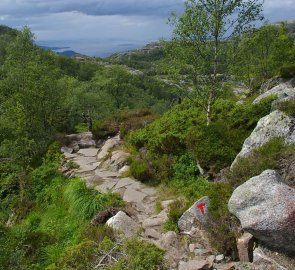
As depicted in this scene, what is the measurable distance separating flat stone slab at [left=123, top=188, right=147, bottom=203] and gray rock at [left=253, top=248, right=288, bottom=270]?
6.60 m

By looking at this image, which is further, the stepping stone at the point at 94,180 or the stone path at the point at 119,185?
the stepping stone at the point at 94,180

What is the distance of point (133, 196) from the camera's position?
615 inches

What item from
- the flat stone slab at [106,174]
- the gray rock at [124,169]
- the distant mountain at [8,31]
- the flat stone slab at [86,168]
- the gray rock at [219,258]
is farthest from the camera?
the distant mountain at [8,31]

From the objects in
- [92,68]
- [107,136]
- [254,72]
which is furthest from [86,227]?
[92,68]

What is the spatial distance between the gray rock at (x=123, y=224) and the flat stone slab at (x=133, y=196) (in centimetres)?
201

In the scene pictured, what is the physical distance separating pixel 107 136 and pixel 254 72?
2969 centimetres

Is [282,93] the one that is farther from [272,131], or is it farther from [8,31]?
[8,31]

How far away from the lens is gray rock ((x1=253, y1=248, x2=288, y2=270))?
8953mm

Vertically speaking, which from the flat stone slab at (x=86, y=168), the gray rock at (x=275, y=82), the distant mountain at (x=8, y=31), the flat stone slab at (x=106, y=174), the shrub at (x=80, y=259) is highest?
the distant mountain at (x=8, y=31)

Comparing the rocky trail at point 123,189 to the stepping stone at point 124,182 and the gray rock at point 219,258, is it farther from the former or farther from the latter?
the gray rock at point 219,258

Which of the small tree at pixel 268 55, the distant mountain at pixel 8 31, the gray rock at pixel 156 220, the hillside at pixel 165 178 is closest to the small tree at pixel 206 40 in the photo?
the hillside at pixel 165 178

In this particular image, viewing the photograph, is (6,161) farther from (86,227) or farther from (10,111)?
(86,227)

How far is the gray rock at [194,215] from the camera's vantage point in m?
11.7

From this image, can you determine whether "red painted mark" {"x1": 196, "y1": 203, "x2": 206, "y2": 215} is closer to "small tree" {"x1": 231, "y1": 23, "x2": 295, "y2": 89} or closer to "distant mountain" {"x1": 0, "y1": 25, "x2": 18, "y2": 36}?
"small tree" {"x1": 231, "y1": 23, "x2": 295, "y2": 89}
